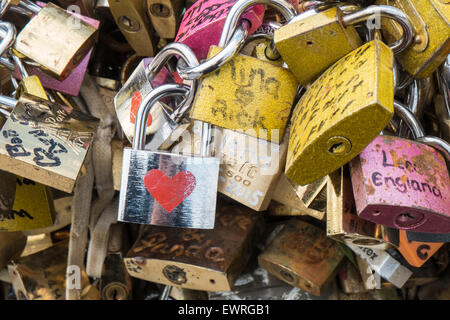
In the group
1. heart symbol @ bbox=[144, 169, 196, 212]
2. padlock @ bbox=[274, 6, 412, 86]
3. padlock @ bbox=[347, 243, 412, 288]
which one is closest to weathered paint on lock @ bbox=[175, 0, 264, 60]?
padlock @ bbox=[274, 6, 412, 86]

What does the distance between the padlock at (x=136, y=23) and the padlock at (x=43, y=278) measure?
0.60 metres

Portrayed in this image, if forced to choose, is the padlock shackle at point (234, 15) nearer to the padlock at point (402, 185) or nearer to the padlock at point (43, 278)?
the padlock at point (402, 185)

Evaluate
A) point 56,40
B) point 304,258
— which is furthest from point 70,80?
point 304,258

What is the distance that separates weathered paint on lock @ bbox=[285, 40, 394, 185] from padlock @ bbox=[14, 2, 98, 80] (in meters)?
0.50

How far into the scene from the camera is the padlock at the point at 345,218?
70 centimetres

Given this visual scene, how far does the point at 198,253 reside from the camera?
101 centimetres

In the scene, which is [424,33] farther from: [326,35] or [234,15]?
[234,15]

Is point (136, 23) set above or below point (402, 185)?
above

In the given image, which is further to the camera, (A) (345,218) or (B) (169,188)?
(B) (169,188)

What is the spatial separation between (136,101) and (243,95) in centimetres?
27

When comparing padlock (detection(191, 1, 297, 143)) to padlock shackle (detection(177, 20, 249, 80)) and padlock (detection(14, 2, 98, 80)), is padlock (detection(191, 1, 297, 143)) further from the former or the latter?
padlock (detection(14, 2, 98, 80))

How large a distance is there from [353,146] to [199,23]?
1.27 ft

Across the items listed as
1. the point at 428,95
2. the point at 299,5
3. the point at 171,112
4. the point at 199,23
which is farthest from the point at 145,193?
the point at 428,95

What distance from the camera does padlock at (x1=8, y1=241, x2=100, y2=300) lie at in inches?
47.0
